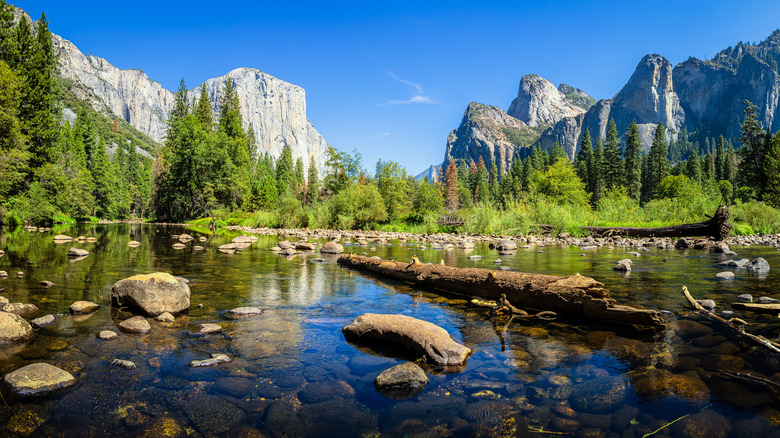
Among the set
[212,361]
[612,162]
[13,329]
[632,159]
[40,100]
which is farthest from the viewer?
[612,162]

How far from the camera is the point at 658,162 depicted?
8256 centimetres

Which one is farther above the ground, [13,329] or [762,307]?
[762,307]

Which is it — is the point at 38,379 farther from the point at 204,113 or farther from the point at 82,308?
the point at 204,113

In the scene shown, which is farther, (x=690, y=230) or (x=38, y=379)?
(x=690, y=230)

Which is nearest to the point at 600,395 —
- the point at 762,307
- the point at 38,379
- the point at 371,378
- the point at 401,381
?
the point at 401,381

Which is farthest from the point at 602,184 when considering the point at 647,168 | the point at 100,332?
the point at 100,332

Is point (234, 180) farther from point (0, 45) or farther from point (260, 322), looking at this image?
point (260, 322)

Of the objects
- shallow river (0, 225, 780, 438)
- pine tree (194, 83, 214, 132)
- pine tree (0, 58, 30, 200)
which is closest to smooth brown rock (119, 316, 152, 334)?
shallow river (0, 225, 780, 438)

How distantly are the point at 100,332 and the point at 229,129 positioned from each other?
64.0 metres

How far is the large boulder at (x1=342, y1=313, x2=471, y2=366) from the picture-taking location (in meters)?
4.10

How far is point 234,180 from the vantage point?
50.5 m

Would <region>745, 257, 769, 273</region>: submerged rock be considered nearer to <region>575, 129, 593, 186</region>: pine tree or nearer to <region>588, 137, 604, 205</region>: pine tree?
<region>588, 137, 604, 205</region>: pine tree

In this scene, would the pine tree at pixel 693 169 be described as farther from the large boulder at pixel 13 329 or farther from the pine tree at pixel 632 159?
the large boulder at pixel 13 329

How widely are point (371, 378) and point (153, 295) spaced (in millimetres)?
4257
